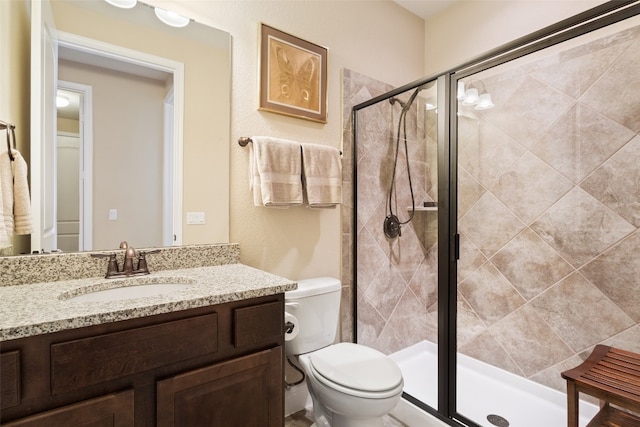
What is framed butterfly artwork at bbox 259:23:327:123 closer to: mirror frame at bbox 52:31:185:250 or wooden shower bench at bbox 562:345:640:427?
mirror frame at bbox 52:31:185:250

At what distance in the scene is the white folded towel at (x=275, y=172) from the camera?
5.24 ft

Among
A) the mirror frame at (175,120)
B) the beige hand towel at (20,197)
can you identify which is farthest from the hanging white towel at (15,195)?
the mirror frame at (175,120)

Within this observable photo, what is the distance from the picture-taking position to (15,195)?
3.69 ft

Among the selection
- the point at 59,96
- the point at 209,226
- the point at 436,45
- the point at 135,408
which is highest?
the point at 436,45

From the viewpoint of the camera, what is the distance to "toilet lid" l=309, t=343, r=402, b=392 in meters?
1.30

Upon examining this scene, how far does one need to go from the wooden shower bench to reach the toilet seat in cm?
60

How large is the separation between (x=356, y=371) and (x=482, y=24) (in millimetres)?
2303

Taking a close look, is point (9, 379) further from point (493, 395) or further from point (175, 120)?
point (493, 395)

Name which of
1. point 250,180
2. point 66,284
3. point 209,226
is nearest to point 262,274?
point 209,226

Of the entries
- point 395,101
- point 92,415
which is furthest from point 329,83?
point 92,415

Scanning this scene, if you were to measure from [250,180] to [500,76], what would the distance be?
169 centimetres

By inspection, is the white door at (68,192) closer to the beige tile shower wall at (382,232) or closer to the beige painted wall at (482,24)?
the beige tile shower wall at (382,232)

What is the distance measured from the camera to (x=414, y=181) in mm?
2275

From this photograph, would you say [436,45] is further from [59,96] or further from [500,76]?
[59,96]
